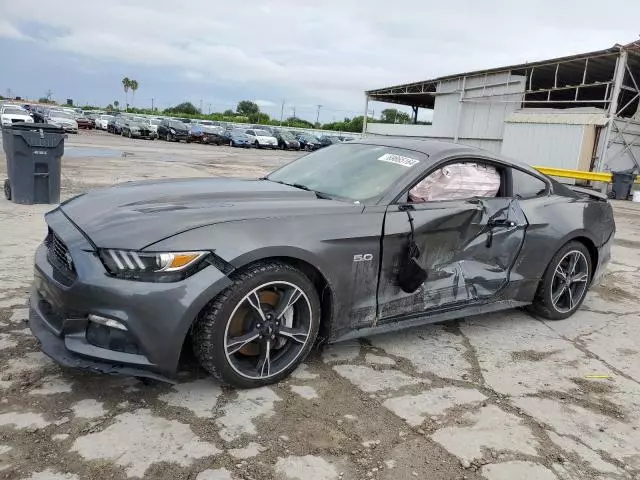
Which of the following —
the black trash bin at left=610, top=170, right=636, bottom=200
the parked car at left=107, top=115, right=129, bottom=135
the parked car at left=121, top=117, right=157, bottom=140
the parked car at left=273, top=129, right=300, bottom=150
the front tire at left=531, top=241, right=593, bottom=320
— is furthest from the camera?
the parked car at left=273, top=129, right=300, bottom=150

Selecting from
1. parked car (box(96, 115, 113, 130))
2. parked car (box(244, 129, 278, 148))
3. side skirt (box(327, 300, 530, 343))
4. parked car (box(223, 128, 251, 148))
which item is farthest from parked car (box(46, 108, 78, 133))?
side skirt (box(327, 300, 530, 343))

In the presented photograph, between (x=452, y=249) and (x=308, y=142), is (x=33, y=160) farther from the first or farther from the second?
(x=308, y=142)

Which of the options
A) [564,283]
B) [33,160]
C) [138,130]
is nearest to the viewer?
[564,283]

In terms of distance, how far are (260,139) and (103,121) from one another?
14.9m

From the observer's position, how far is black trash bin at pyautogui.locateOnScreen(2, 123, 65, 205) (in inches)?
318

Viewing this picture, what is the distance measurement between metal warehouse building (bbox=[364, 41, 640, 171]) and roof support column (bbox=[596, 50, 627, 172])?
0.03 meters

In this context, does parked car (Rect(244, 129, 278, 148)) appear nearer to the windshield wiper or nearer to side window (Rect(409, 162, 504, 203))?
the windshield wiper

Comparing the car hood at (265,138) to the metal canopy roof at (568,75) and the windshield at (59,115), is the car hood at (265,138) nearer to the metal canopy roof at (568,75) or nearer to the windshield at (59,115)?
the metal canopy roof at (568,75)

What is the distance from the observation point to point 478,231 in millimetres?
3998

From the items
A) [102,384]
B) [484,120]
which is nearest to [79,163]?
[102,384]

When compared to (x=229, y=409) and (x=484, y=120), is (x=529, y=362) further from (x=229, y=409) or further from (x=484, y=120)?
(x=484, y=120)

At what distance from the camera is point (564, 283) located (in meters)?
4.76

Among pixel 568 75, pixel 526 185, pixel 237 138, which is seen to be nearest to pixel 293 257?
pixel 526 185

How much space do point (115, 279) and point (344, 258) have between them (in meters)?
1.31
